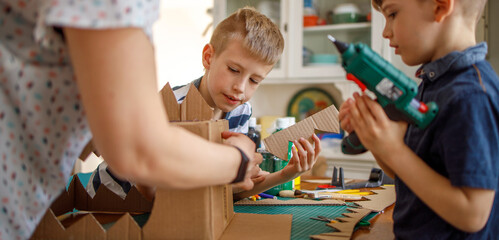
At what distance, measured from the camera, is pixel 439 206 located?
0.59 meters

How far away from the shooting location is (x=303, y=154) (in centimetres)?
98

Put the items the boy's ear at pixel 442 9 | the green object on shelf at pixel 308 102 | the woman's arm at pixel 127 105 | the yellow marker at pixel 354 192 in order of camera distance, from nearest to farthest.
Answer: the woman's arm at pixel 127 105, the boy's ear at pixel 442 9, the yellow marker at pixel 354 192, the green object on shelf at pixel 308 102

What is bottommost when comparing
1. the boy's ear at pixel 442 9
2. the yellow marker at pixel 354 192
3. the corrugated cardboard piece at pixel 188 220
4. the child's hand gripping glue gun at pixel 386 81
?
the yellow marker at pixel 354 192

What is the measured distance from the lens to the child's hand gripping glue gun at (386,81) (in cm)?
59

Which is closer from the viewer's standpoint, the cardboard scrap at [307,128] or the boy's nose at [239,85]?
the cardboard scrap at [307,128]

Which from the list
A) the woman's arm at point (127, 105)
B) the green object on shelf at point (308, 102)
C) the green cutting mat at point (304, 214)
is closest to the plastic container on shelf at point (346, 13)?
the green object on shelf at point (308, 102)

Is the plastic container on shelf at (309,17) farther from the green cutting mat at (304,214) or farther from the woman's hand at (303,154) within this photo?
the green cutting mat at (304,214)

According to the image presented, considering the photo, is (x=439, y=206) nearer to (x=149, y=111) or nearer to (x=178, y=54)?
(x=149, y=111)

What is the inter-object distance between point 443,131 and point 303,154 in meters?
0.41

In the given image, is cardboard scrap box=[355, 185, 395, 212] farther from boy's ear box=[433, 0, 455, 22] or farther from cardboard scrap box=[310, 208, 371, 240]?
boy's ear box=[433, 0, 455, 22]

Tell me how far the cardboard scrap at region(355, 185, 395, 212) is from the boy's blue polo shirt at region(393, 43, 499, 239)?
217mm

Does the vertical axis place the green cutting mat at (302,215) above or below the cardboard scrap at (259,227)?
below

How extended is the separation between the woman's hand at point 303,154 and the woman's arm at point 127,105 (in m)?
0.52

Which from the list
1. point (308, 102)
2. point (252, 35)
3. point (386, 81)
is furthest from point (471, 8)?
point (308, 102)
